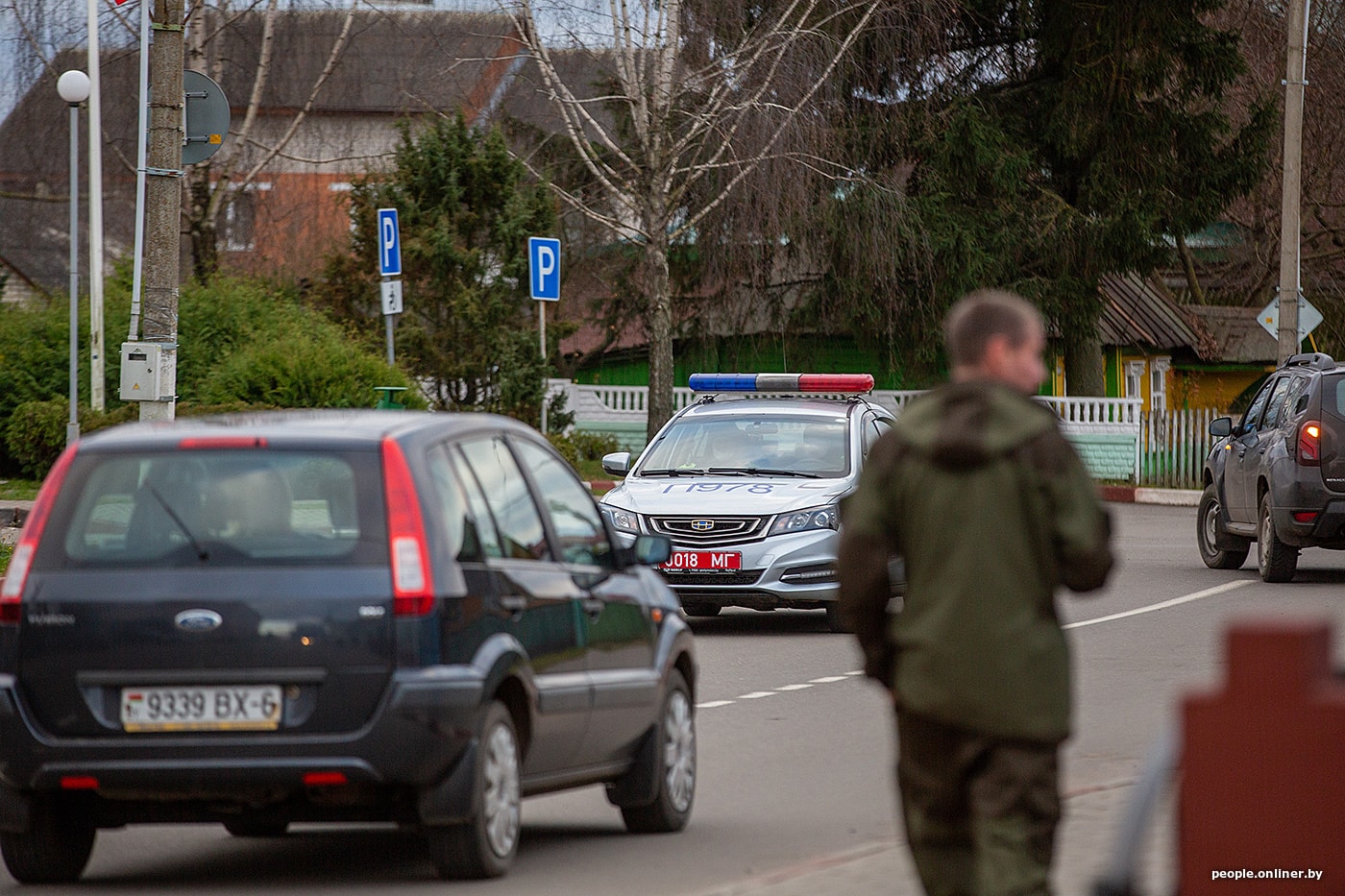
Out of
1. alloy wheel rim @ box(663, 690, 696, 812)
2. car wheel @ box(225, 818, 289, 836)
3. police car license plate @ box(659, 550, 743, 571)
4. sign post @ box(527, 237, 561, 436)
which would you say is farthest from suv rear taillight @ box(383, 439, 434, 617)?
sign post @ box(527, 237, 561, 436)

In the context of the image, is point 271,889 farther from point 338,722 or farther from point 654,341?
point 654,341

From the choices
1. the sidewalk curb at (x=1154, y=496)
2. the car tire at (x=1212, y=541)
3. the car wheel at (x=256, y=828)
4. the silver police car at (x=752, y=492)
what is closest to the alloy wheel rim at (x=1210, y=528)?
the car tire at (x=1212, y=541)

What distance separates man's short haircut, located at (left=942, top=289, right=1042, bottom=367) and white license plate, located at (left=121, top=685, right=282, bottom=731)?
104 inches

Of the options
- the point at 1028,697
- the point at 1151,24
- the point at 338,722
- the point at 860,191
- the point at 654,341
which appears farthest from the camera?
the point at 1151,24

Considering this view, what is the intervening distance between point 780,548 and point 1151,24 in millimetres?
24964

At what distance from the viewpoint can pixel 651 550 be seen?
25.0ft

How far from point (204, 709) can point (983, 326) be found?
2.90 m

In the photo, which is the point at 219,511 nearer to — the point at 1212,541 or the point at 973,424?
the point at 973,424

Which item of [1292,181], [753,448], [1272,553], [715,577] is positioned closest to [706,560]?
[715,577]

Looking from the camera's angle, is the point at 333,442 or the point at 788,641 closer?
the point at 333,442

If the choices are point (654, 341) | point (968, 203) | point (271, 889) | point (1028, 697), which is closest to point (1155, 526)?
point (654, 341)

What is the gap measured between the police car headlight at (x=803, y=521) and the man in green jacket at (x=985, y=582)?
9.89 m

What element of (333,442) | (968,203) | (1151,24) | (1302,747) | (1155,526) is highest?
(1151,24)

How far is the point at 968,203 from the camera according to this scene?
123ft
